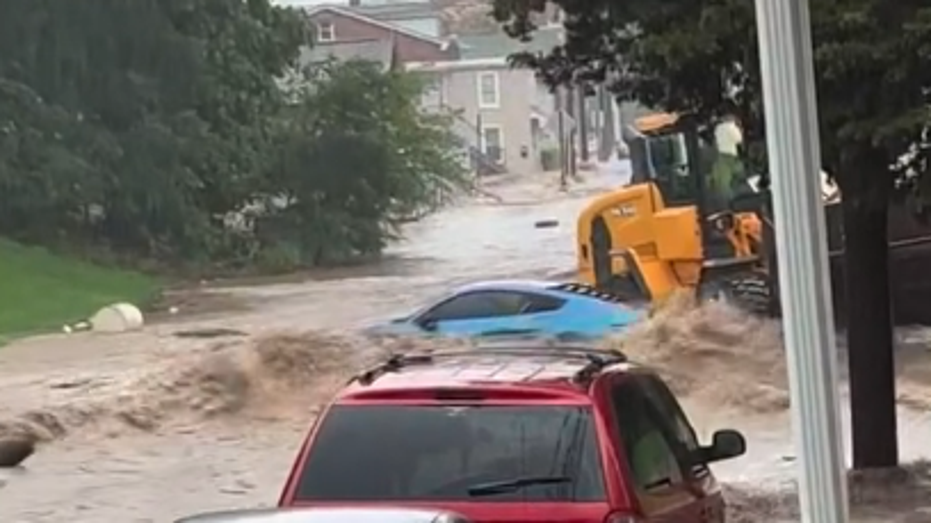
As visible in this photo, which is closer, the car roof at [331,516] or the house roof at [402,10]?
the car roof at [331,516]

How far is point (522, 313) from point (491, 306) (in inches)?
16.6

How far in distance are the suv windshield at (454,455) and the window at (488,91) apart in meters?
18.0

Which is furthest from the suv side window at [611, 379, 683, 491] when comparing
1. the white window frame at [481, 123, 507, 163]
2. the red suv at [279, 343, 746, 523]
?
the white window frame at [481, 123, 507, 163]

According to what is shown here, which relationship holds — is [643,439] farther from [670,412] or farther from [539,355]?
[539,355]

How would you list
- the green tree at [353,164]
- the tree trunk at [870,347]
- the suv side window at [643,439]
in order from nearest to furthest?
1. the suv side window at [643,439]
2. the tree trunk at [870,347]
3. the green tree at [353,164]

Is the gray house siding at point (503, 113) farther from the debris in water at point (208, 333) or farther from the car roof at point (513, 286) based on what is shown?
the debris in water at point (208, 333)

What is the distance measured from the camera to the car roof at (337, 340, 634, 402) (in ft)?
23.1

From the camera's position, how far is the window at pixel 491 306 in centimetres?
2197

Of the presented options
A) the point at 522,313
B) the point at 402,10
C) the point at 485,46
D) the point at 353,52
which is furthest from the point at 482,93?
the point at 522,313

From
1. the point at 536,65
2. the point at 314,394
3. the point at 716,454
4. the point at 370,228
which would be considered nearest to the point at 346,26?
the point at 370,228

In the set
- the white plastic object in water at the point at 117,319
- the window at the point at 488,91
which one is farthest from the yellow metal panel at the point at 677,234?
the white plastic object in water at the point at 117,319

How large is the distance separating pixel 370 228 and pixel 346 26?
273cm

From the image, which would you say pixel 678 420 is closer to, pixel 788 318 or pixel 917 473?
pixel 788 318

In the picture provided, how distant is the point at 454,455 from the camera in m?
6.82
